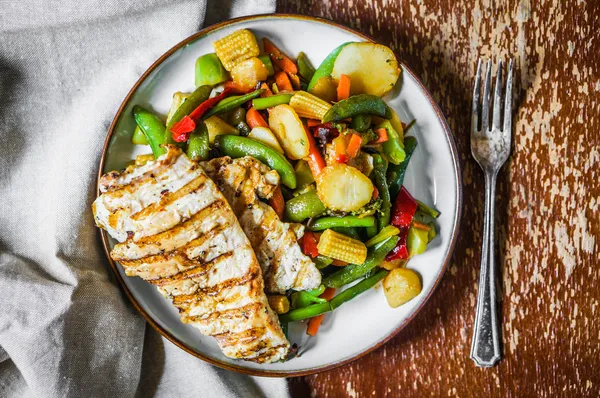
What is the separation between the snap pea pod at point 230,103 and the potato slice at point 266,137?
214 mm

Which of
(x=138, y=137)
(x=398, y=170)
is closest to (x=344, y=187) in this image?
(x=398, y=170)

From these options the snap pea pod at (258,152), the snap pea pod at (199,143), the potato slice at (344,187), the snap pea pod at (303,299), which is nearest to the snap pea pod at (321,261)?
the snap pea pod at (303,299)

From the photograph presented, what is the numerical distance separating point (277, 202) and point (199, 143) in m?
0.62

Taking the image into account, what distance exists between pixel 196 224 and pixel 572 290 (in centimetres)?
282

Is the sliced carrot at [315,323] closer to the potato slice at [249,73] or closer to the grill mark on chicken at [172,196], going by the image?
the grill mark on chicken at [172,196]

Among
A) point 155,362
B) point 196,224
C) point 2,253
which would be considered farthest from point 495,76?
point 2,253

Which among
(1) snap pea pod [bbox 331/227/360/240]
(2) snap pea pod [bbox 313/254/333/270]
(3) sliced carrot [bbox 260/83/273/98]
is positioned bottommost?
(2) snap pea pod [bbox 313/254/333/270]

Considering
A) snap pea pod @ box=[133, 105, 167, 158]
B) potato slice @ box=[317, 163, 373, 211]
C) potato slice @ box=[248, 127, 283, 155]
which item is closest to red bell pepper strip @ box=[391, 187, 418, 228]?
potato slice @ box=[317, 163, 373, 211]

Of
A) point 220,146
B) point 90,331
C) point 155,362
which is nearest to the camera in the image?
point 220,146

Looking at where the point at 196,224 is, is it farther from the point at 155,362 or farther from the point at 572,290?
the point at 572,290

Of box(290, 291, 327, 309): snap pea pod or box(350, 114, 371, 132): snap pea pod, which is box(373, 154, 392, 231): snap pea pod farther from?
box(290, 291, 327, 309): snap pea pod

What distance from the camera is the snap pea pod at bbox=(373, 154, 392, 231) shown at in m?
3.28

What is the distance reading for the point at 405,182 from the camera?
11.8 ft

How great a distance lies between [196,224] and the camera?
9.63ft
